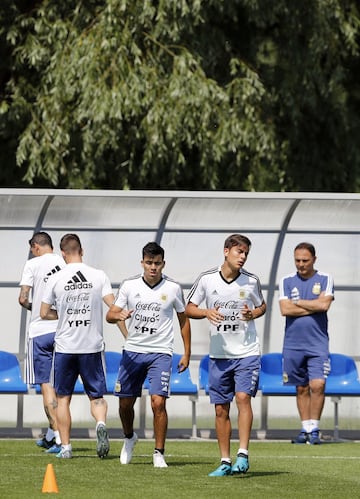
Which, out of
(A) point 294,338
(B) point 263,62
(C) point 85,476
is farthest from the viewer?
(B) point 263,62

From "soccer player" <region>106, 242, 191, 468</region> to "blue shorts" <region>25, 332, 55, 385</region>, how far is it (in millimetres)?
1673

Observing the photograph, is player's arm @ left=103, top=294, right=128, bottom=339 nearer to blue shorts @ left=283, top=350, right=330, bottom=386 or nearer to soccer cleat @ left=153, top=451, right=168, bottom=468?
soccer cleat @ left=153, top=451, right=168, bottom=468

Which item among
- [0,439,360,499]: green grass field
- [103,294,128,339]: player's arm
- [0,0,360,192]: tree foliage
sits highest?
[0,0,360,192]: tree foliage

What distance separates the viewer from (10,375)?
15570 mm

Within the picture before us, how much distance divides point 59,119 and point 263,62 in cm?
340

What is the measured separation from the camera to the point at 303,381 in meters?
14.6

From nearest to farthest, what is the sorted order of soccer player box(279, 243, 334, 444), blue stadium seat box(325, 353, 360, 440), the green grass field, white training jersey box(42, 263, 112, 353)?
the green grass field < white training jersey box(42, 263, 112, 353) < soccer player box(279, 243, 334, 444) < blue stadium seat box(325, 353, 360, 440)

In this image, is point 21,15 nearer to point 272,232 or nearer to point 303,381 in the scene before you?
point 272,232

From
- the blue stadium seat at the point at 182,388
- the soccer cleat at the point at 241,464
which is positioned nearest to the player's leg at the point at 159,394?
the soccer cleat at the point at 241,464

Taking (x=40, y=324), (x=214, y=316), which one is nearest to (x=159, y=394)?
(x=214, y=316)

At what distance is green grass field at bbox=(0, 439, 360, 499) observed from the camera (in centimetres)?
1009

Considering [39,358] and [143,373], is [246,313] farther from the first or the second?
[39,358]

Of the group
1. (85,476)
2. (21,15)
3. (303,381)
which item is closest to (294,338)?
(303,381)

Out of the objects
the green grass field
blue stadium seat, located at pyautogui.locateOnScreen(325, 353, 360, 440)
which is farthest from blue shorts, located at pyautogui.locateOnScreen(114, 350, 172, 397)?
blue stadium seat, located at pyautogui.locateOnScreen(325, 353, 360, 440)
